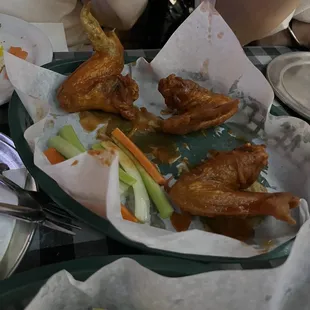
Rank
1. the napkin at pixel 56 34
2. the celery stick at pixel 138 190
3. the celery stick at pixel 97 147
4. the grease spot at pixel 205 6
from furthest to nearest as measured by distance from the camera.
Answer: the napkin at pixel 56 34 → the grease spot at pixel 205 6 → the celery stick at pixel 97 147 → the celery stick at pixel 138 190

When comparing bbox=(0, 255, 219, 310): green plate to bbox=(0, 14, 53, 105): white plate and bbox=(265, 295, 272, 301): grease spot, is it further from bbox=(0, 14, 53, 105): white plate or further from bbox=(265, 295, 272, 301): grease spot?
bbox=(0, 14, 53, 105): white plate

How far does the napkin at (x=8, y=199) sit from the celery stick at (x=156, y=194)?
0.25 meters

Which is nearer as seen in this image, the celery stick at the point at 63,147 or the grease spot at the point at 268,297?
the grease spot at the point at 268,297

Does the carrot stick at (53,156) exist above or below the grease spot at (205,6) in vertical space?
below

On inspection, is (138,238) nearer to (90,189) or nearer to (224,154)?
(90,189)

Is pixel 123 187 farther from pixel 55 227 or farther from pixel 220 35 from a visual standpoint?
pixel 220 35

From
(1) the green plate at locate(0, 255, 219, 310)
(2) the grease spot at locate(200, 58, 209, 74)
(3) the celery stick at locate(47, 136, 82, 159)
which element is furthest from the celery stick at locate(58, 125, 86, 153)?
(2) the grease spot at locate(200, 58, 209, 74)

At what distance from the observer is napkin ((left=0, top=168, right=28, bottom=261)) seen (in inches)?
31.0

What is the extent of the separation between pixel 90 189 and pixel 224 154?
0.35 metres

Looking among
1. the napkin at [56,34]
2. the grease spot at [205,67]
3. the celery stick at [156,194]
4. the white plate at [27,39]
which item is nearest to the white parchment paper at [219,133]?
the grease spot at [205,67]

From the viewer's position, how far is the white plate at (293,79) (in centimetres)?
139

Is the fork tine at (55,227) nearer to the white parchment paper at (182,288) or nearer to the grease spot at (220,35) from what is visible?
the white parchment paper at (182,288)

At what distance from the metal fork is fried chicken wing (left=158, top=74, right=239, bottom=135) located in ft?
1.21

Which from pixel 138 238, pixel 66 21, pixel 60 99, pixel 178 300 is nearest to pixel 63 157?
pixel 60 99
